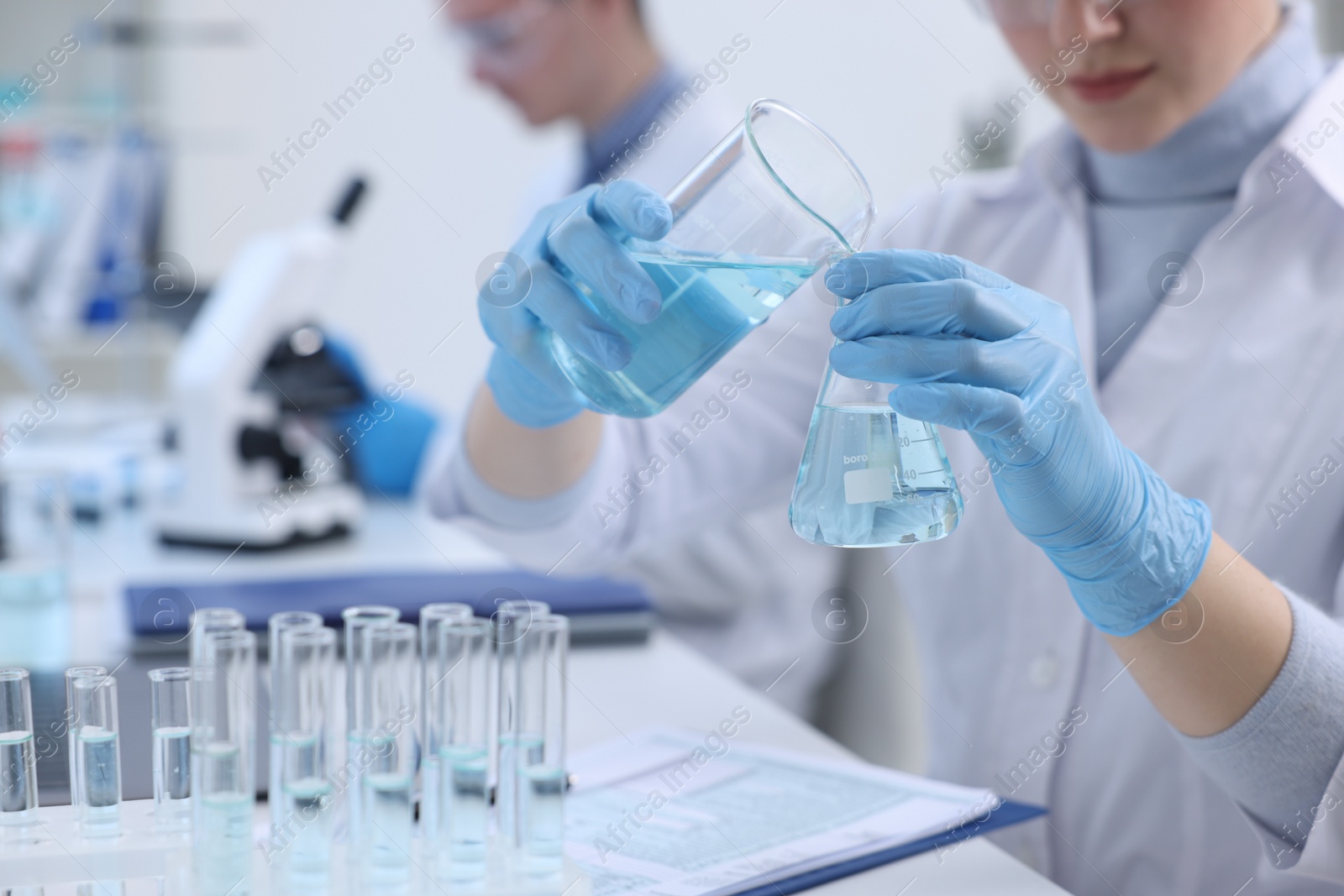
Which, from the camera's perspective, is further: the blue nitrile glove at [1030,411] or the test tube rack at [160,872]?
the blue nitrile glove at [1030,411]

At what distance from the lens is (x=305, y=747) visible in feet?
2.55

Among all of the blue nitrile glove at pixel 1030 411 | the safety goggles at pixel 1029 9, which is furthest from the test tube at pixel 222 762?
the safety goggles at pixel 1029 9

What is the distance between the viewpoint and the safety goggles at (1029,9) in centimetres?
122

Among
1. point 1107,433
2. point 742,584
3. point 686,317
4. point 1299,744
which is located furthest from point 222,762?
point 742,584

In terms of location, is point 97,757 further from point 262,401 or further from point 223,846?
point 262,401

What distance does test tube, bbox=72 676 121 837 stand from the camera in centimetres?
81

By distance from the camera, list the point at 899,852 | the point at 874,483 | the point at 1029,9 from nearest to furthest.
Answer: the point at 874,483
the point at 899,852
the point at 1029,9

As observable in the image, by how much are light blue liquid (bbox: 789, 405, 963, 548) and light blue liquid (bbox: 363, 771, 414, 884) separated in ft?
1.11

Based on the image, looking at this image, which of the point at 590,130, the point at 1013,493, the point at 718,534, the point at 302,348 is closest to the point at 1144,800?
the point at 1013,493

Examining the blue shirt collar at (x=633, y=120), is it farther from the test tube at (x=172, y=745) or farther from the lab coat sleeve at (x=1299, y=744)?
the test tube at (x=172, y=745)

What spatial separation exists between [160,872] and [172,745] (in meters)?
0.08

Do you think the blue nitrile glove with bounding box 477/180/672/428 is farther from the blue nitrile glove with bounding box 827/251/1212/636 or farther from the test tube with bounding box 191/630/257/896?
the test tube with bounding box 191/630/257/896

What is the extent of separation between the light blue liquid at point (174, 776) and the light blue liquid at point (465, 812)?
0.17m

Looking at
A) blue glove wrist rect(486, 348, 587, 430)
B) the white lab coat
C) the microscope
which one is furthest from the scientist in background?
the microscope
